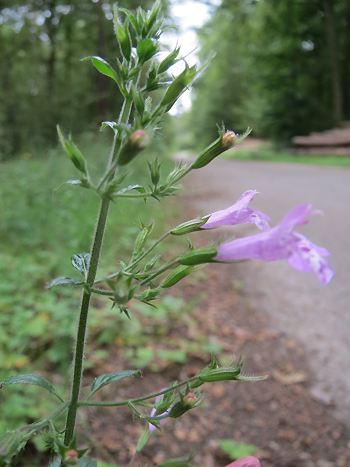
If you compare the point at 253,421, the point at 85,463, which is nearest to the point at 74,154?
the point at 85,463

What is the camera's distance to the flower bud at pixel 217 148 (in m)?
1.16

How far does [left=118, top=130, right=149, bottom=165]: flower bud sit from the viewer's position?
0.95m

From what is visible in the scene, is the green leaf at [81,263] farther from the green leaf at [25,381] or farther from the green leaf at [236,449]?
the green leaf at [236,449]

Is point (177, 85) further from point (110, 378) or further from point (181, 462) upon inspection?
point (181, 462)

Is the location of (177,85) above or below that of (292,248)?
above

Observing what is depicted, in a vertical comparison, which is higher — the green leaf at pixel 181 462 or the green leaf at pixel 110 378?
the green leaf at pixel 110 378

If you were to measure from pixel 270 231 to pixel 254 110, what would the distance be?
24231mm

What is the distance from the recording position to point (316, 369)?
361 cm

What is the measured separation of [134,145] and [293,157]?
20.3m

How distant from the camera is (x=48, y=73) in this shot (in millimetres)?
15000

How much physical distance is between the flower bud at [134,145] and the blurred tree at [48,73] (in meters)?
11.1

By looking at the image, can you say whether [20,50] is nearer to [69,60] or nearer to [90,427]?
[69,60]

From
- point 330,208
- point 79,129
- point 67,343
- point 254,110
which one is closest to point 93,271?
point 67,343

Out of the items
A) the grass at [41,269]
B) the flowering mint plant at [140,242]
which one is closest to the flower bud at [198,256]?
the flowering mint plant at [140,242]
